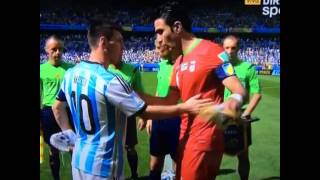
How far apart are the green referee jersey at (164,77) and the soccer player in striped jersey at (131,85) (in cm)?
13

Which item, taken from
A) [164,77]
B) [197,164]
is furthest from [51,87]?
[197,164]

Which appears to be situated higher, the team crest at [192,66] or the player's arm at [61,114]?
the team crest at [192,66]

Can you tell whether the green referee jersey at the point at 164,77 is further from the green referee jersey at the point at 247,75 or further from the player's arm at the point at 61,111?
the player's arm at the point at 61,111

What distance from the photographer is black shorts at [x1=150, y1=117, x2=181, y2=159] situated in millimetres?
3535

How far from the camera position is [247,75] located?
361cm

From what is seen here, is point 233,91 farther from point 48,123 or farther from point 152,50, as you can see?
point 48,123

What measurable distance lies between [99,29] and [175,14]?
1.70 feet

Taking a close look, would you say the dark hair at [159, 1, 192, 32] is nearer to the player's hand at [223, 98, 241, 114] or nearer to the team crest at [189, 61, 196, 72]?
the team crest at [189, 61, 196, 72]

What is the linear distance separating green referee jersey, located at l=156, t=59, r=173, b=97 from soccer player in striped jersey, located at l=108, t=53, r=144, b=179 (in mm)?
126

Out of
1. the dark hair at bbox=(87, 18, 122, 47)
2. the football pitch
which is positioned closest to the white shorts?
the football pitch

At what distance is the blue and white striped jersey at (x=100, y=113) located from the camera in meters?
3.30

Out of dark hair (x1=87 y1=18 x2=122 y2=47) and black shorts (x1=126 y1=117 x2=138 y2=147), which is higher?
dark hair (x1=87 y1=18 x2=122 y2=47)

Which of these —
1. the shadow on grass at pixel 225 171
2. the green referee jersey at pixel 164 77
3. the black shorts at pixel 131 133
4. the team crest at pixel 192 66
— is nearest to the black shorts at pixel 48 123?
the black shorts at pixel 131 133
